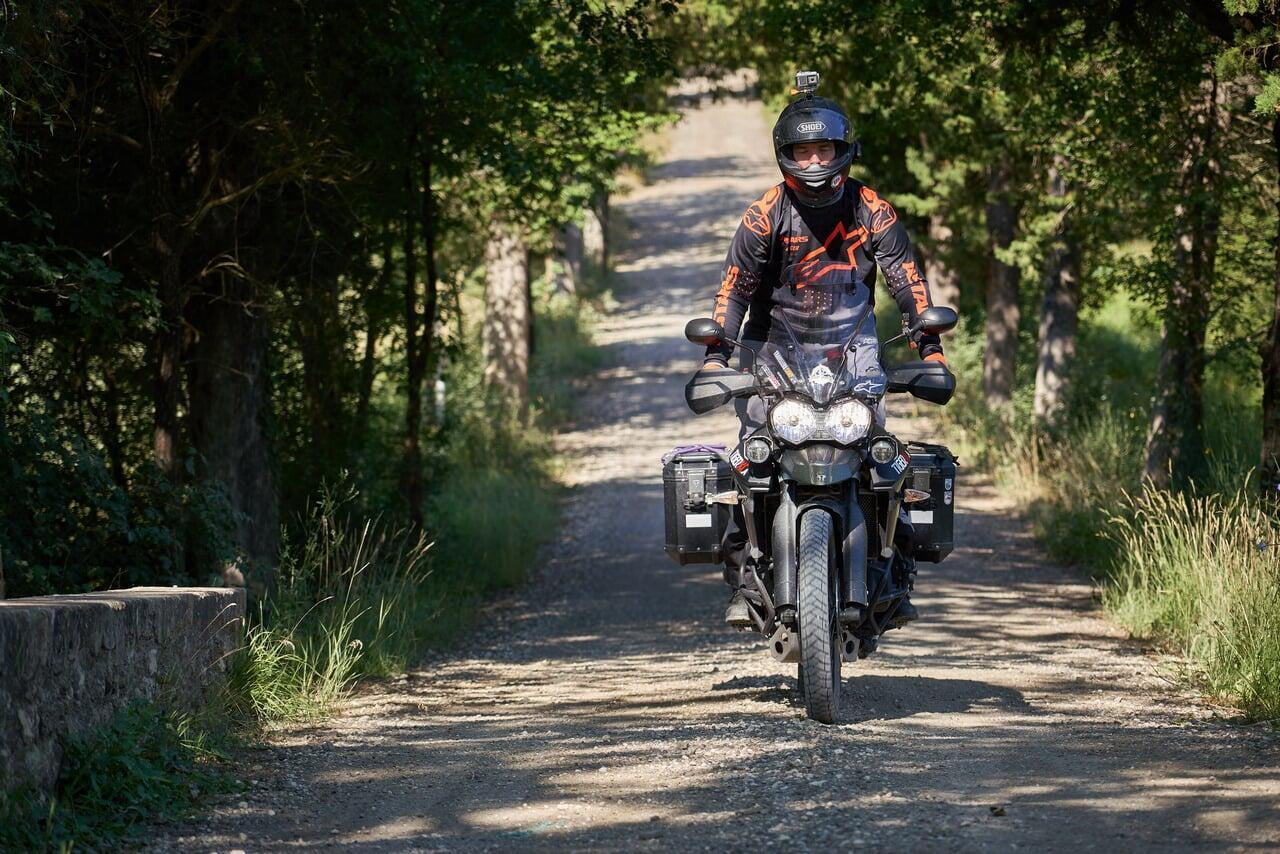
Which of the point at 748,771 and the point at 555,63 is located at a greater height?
the point at 555,63

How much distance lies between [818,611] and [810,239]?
1980 mm

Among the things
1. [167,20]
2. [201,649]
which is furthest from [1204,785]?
[167,20]

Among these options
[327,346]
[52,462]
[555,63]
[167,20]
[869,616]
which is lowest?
[869,616]

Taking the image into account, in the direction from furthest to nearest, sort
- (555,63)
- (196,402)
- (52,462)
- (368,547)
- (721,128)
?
(721,128) < (555,63) < (368,547) < (196,402) < (52,462)

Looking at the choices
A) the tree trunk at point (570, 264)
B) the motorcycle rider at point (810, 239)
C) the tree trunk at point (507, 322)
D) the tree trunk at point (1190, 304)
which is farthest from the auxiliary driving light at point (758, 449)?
the tree trunk at point (570, 264)

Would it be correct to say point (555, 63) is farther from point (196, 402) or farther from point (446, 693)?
point (446, 693)

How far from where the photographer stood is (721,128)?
8725 centimetres

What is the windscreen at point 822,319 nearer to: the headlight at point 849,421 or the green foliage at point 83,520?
the headlight at point 849,421

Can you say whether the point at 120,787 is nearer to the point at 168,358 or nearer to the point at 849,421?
the point at 849,421

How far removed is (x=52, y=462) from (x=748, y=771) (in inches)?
180

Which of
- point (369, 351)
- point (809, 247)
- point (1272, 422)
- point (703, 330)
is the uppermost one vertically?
point (369, 351)

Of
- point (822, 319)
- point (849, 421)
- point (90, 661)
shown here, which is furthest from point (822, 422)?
point (90, 661)

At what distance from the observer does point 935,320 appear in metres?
7.53

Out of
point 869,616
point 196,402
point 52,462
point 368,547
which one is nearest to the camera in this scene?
point 869,616
